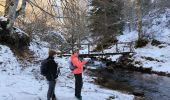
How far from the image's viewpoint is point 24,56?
2005 cm

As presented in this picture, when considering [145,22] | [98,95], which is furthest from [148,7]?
[98,95]

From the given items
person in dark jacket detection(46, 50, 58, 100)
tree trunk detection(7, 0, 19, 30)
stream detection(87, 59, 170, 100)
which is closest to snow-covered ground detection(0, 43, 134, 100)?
person in dark jacket detection(46, 50, 58, 100)

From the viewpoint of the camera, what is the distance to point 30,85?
46.3 feet

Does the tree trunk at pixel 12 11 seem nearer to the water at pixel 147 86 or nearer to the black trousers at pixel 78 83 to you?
the water at pixel 147 86

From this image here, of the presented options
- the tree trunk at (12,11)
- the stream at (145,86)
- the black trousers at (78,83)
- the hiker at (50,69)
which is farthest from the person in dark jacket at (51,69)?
the tree trunk at (12,11)

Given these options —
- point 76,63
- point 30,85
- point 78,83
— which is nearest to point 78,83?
point 78,83

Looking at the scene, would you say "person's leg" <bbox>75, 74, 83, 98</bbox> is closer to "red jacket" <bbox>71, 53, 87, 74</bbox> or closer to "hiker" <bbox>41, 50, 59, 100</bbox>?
"red jacket" <bbox>71, 53, 87, 74</bbox>

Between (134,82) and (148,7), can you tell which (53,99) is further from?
(148,7)

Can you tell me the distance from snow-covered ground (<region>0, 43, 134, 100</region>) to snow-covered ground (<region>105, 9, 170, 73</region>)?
438 inches

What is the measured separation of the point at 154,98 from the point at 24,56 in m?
7.81

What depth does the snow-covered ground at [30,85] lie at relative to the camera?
12.4m

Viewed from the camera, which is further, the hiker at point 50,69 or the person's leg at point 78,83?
the person's leg at point 78,83

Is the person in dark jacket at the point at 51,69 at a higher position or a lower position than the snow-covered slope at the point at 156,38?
lower

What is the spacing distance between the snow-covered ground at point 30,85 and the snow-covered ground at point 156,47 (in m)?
11.1
